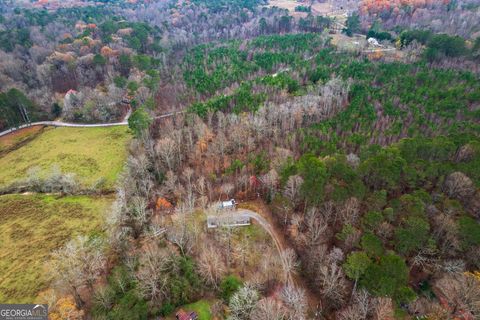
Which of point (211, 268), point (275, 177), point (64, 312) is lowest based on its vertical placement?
point (211, 268)

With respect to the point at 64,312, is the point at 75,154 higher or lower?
lower

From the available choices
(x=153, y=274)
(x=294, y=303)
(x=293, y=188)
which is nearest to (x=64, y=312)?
(x=153, y=274)

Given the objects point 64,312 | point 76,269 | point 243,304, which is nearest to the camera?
point 64,312

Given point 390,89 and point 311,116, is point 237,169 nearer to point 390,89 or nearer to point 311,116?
point 311,116

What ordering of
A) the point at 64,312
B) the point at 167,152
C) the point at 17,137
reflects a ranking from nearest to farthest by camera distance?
1. the point at 64,312
2. the point at 167,152
3. the point at 17,137

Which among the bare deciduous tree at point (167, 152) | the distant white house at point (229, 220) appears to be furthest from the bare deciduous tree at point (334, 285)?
the bare deciduous tree at point (167, 152)

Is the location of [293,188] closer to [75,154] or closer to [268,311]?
[268,311]
